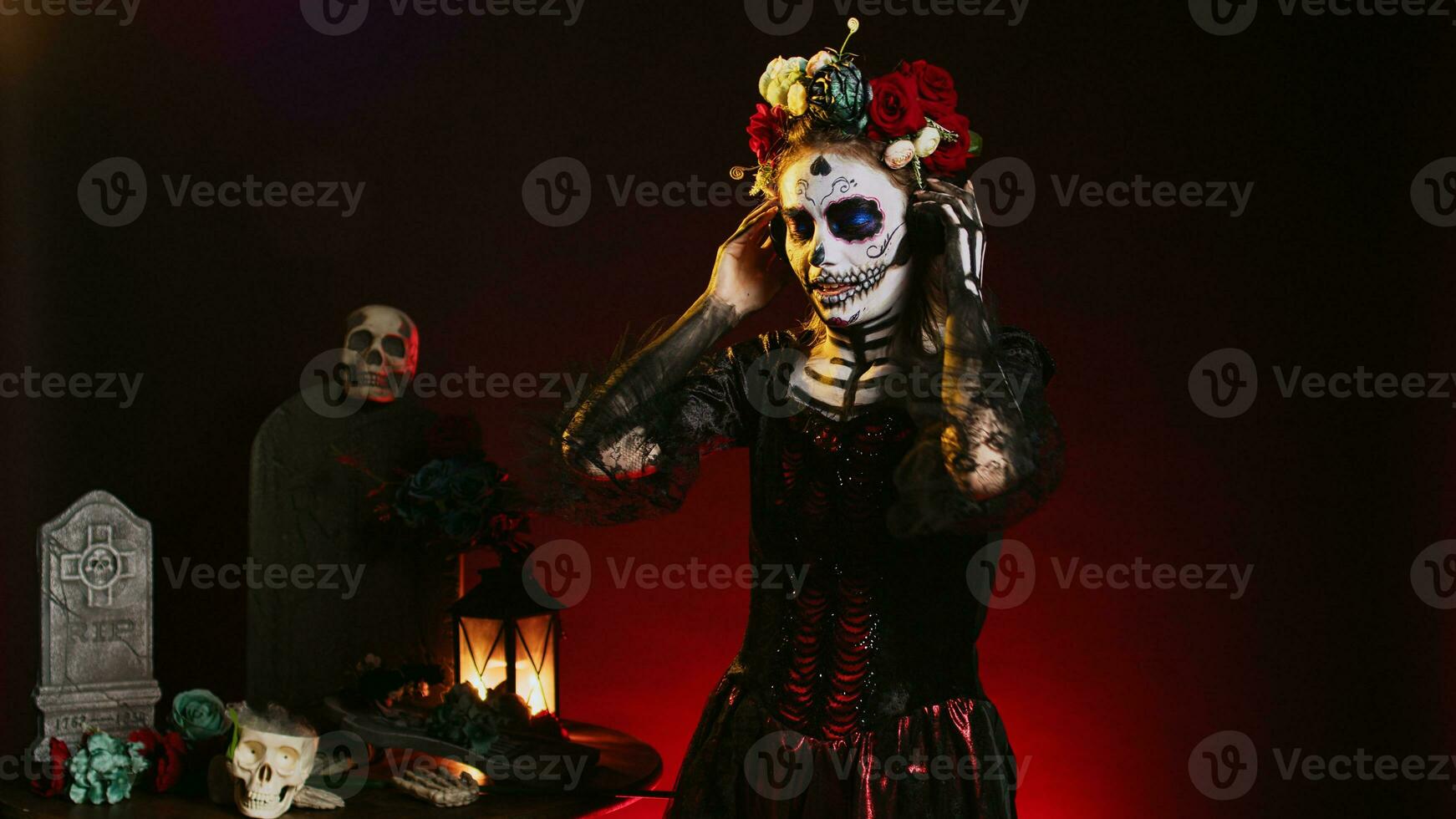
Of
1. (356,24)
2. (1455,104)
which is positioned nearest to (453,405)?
(356,24)

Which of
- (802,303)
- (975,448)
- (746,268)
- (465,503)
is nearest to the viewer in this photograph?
(975,448)

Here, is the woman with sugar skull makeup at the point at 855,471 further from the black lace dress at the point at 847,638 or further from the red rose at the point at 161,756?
the red rose at the point at 161,756

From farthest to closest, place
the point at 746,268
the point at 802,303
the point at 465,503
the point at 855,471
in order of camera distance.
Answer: the point at 802,303 → the point at 465,503 → the point at 746,268 → the point at 855,471

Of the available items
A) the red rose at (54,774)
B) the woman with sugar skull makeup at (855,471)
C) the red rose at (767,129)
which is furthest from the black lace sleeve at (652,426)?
the red rose at (54,774)

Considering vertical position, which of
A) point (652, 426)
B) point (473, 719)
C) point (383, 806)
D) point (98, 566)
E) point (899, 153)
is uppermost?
point (899, 153)

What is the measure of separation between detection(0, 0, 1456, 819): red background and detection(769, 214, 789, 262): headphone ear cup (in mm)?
992

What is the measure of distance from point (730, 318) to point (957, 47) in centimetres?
113

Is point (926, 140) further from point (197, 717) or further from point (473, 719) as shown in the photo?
point (197, 717)

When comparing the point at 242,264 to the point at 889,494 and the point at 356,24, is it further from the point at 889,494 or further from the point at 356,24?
the point at 889,494

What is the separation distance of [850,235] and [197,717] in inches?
48.8

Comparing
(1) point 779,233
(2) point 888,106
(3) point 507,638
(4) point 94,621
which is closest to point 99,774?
(4) point 94,621

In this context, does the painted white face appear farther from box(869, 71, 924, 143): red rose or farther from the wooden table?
the wooden table

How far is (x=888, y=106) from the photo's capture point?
177cm

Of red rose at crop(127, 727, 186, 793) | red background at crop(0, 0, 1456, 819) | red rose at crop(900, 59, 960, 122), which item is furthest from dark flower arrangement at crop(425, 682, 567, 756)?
red rose at crop(900, 59, 960, 122)
